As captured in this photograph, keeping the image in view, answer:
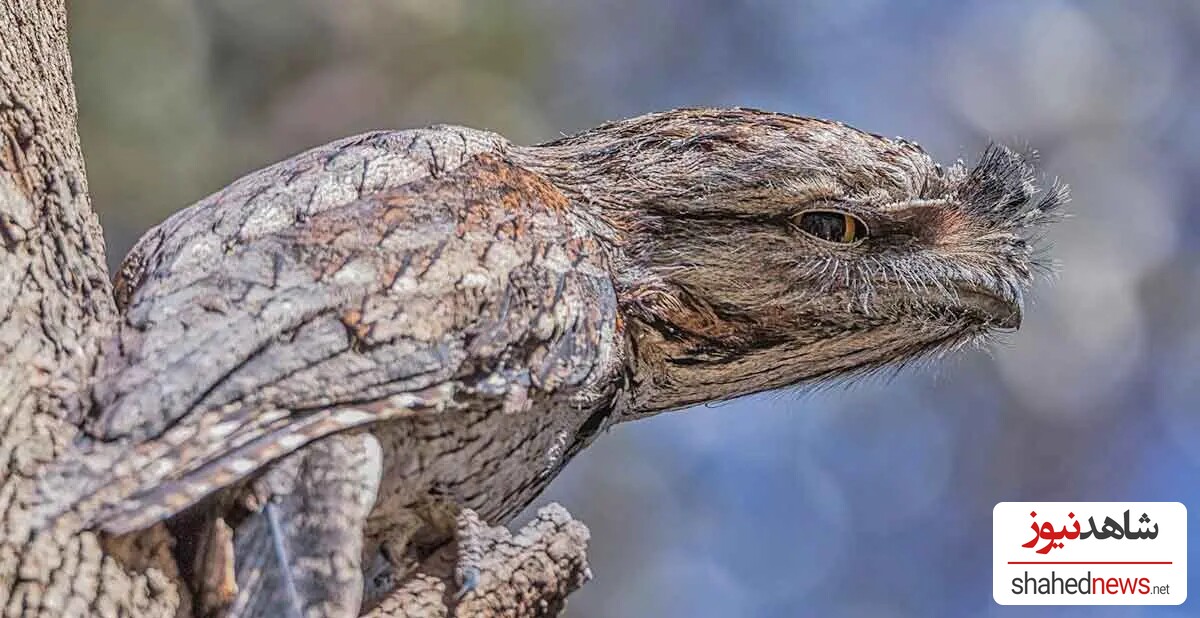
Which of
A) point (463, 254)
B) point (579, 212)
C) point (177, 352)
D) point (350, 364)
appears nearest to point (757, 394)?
point (579, 212)

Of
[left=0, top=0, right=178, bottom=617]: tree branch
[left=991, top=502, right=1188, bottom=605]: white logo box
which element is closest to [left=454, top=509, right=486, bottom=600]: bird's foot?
[left=0, top=0, right=178, bottom=617]: tree branch

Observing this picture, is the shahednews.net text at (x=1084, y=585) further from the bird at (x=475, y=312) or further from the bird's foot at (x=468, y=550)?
the bird's foot at (x=468, y=550)

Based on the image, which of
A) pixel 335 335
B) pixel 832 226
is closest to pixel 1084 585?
pixel 832 226

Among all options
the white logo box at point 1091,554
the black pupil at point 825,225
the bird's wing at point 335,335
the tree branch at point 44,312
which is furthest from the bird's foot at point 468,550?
the white logo box at point 1091,554

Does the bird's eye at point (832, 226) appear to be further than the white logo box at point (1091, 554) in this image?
No

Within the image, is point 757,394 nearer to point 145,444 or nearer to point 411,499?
point 411,499

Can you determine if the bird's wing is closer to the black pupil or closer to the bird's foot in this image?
the bird's foot

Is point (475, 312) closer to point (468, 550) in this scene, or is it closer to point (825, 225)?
point (468, 550)
